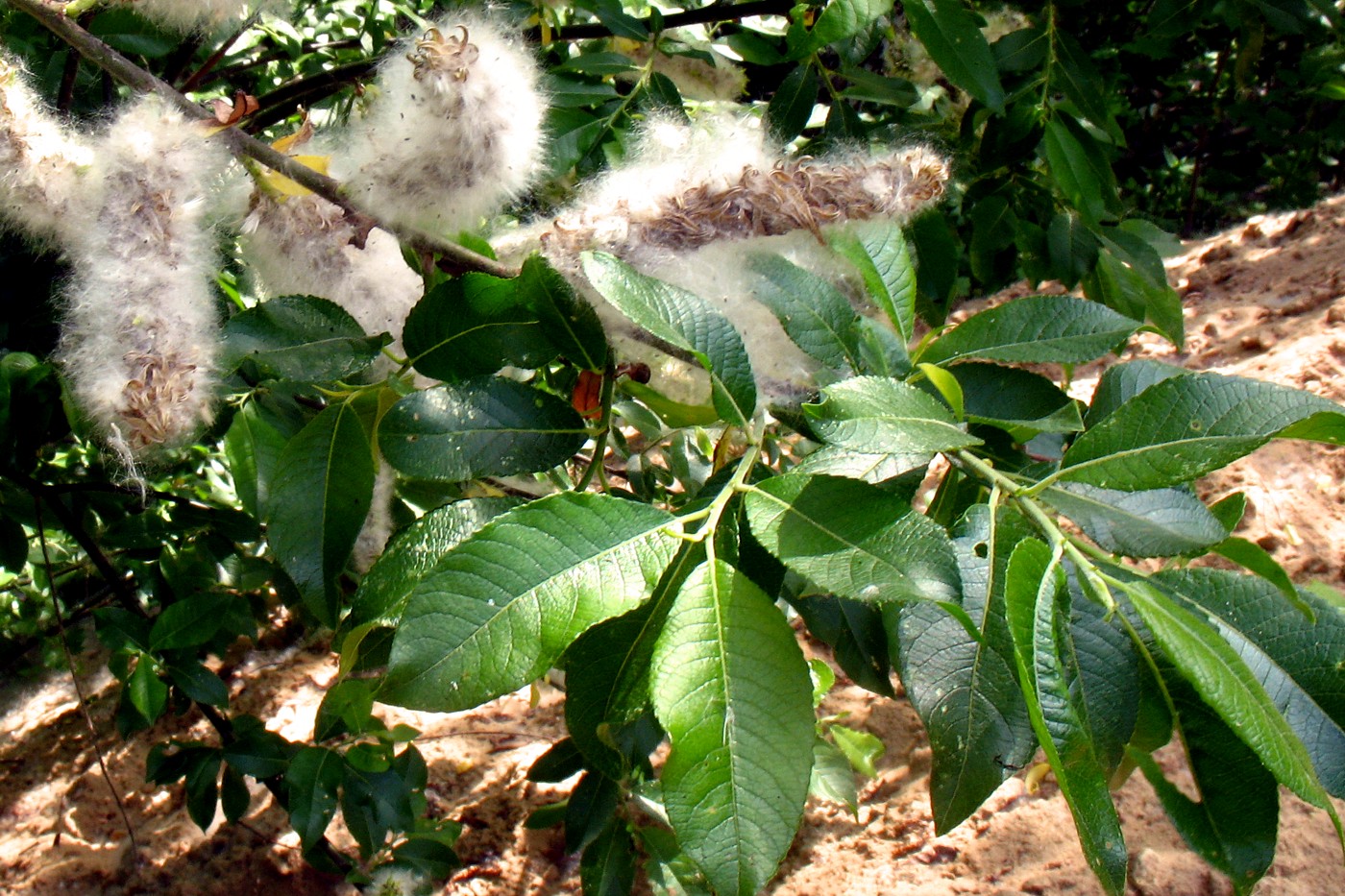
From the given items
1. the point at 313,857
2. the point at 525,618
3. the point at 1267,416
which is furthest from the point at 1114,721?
the point at 313,857

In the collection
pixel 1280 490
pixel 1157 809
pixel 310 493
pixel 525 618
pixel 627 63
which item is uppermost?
pixel 627 63

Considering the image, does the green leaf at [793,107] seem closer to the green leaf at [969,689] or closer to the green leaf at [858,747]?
the green leaf at [969,689]

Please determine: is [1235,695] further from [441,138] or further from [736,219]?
[441,138]

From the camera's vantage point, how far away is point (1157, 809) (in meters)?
1.69

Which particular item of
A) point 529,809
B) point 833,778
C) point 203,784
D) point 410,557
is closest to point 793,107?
point 410,557

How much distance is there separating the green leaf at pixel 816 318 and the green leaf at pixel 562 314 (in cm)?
13

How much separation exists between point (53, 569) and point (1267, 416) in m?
2.05

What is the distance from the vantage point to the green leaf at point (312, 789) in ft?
4.37

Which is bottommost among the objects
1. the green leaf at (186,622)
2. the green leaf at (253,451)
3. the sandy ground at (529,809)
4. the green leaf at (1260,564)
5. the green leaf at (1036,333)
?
the sandy ground at (529,809)

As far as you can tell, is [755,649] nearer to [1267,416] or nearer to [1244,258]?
[1267,416]

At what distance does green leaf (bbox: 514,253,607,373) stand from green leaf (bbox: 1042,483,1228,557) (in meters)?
0.34

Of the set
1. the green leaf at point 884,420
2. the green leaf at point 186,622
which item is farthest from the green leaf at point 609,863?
the green leaf at point 884,420

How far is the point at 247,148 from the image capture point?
34.3 inches

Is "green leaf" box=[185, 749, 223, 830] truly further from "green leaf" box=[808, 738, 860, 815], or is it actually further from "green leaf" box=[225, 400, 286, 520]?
"green leaf" box=[808, 738, 860, 815]
